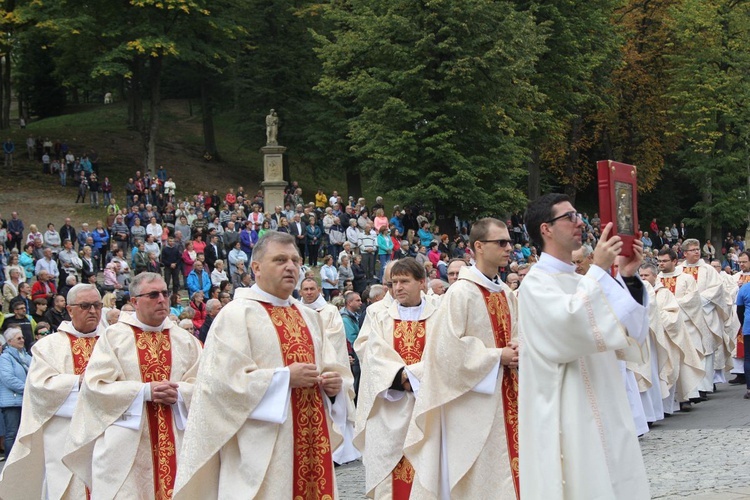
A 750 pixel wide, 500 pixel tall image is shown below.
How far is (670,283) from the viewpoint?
16.6m

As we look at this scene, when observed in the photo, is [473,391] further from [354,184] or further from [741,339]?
[354,184]

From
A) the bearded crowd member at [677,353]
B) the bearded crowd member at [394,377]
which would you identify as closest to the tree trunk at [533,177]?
the bearded crowd member at [677,353]

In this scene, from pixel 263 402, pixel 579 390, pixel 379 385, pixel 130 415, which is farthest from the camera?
pixel 379 385

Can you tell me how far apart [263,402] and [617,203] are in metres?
2.35

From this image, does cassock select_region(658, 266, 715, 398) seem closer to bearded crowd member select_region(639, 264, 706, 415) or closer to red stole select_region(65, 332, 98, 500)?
bearded crowd member select_region(639, 264, 706, 415)

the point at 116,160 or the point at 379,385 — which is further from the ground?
the point at 116,160

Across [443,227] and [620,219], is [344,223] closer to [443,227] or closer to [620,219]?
[443,227]

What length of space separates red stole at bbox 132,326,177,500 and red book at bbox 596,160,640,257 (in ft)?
12.5

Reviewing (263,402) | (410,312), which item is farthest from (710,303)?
(263,402)

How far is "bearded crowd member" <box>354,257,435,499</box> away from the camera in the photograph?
28.0ft

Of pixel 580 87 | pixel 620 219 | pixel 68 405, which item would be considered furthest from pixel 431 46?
pixel 620 219

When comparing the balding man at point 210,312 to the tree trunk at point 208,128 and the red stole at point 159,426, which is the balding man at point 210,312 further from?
the tree trunk at point 208,128

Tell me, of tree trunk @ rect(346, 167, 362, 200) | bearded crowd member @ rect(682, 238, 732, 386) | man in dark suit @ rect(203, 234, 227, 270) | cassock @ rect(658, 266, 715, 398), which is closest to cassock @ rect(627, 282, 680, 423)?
cassock @ rect(658, 266, 715, 398)

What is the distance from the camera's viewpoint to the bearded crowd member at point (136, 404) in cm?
763
